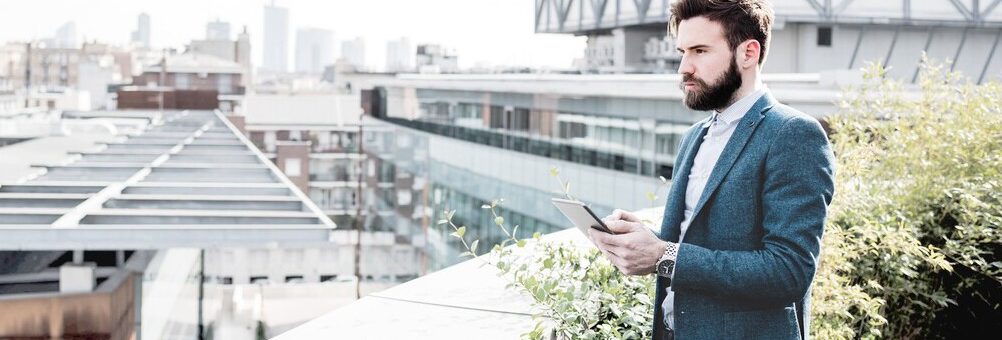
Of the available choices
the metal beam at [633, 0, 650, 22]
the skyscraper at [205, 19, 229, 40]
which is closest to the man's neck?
the metal beam at [633, 0, 650, 22]

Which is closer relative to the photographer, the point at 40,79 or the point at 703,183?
the point at 703,183

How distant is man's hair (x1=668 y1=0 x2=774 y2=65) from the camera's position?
2.31 meters

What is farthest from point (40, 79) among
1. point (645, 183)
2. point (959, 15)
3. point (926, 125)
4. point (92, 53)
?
point (926, 125)

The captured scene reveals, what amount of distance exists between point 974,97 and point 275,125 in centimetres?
4392

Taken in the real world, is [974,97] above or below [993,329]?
above

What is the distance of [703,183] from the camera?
2404 millimetres

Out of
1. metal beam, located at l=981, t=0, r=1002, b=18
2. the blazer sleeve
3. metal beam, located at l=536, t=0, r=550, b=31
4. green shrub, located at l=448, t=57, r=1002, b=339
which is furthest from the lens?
metal beam, located at l=536, t=0, r=550, b=31

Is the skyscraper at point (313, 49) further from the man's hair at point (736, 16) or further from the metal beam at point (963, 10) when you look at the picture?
the man's hair at point (736, 16)

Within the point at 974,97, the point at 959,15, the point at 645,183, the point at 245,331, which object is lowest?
the point at 245,331

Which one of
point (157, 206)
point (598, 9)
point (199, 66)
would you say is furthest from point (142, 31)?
point (157, 206)

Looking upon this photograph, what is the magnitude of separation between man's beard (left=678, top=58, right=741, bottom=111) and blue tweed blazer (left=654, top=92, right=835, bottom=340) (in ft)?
0.20

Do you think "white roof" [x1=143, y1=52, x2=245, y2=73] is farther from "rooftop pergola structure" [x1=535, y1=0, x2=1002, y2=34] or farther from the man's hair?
the man's hair

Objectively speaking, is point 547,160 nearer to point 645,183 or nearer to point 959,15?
point 645,183

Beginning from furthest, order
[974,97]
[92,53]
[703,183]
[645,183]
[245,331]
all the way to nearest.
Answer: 1. [92,53]
2. [645,183]
3. [245,331]
4. [974,97]
5. [703,183]
